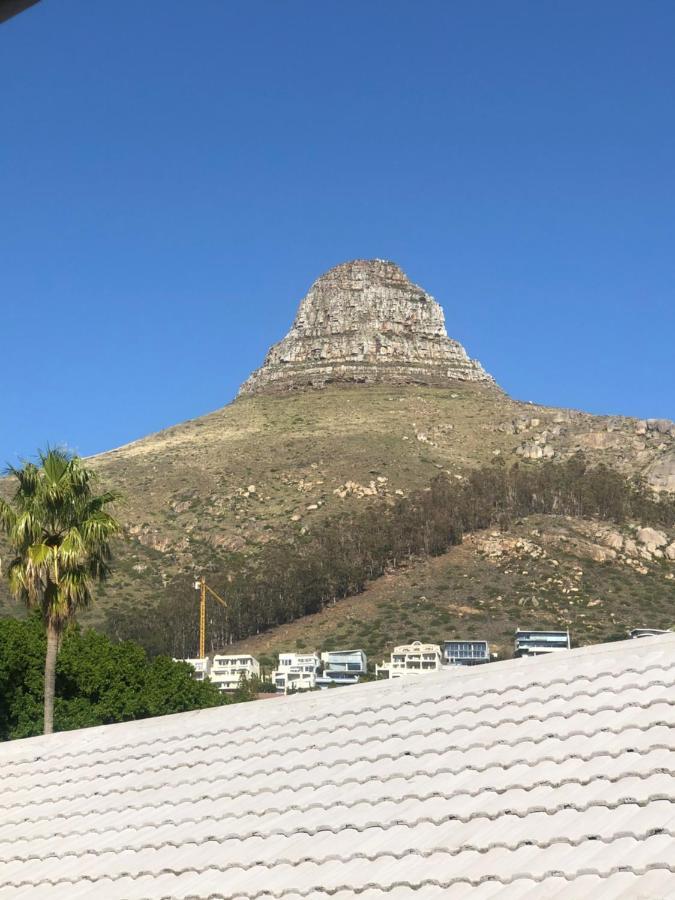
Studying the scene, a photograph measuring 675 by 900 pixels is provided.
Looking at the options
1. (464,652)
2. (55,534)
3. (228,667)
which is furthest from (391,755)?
(228,667)

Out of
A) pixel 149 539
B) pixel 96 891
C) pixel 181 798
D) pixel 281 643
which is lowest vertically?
pixel 96 891

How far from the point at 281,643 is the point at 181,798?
280 feet

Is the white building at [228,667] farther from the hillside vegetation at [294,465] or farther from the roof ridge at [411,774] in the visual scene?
the roof ridge at [411,774]

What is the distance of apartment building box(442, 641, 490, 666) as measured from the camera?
253 feet

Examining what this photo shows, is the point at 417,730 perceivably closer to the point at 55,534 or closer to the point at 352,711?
the point at 352,711

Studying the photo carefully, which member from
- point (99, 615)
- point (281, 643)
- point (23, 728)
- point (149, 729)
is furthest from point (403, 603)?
→ point (149, 729)

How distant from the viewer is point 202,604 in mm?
92500

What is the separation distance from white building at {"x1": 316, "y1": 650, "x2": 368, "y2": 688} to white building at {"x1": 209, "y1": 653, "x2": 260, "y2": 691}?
18.0ft

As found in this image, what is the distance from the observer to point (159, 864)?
7.96 metres

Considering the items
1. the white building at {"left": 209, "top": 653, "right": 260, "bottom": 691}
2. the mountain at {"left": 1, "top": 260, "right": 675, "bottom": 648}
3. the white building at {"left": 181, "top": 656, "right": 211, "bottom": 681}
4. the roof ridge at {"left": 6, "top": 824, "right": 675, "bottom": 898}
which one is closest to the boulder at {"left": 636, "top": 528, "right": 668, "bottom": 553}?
the mountain at {"left": 1, "top": 260, "right": 675, "bottom": 648}

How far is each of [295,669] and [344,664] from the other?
5.03m

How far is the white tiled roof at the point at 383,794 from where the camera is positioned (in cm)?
643

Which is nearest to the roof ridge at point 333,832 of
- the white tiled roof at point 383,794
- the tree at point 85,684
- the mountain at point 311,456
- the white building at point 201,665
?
the white tiled roof at point 383,794

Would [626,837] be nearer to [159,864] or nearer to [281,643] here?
[159,864]
